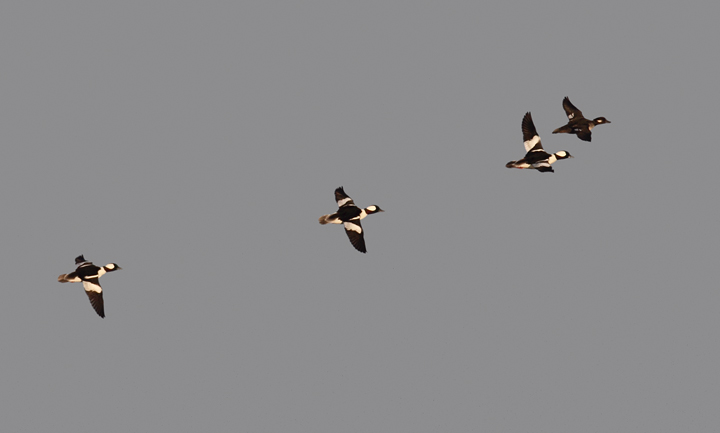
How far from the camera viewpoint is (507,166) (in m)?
60.7

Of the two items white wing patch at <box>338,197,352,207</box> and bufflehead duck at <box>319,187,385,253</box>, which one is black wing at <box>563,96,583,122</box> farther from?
white wing patch at <box>338,197,352,207</box>

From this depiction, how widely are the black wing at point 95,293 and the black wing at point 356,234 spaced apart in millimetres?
13415

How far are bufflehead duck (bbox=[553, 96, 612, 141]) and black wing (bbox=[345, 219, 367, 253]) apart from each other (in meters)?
13.1

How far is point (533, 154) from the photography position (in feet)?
198

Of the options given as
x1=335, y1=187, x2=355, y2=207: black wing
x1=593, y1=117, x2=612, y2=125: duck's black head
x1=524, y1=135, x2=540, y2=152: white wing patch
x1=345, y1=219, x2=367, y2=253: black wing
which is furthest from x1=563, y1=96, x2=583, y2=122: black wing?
x1=345, y1=219, x2=367, y2=253: black wing

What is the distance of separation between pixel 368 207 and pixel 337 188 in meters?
2.19

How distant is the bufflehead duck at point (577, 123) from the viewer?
62.6m

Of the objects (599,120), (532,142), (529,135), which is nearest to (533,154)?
(532,142)

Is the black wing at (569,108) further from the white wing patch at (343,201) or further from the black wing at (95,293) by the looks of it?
the black wing at (95,293)

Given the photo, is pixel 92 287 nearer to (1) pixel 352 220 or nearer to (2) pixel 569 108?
(1) pixel 352 220

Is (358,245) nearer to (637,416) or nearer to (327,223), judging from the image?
(327,223)

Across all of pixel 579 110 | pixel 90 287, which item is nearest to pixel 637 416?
pixel 579 110

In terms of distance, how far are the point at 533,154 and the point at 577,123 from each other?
454 cm

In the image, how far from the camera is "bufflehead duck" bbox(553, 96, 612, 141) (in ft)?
205
